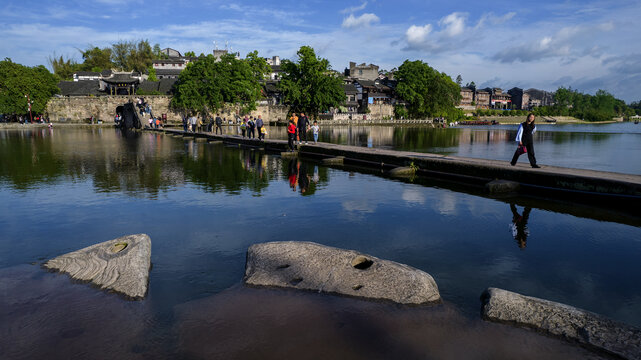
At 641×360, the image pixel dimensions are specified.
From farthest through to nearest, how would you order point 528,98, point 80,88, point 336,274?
1. point 528,98
2. point 80,88
3. point 336,274

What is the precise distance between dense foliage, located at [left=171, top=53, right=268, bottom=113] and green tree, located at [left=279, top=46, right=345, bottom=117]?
811 cm

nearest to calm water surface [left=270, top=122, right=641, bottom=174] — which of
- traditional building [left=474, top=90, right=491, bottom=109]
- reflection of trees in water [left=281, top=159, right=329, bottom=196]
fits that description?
reflection of trees in water [left=281, top=159, right=329, bottom=196]

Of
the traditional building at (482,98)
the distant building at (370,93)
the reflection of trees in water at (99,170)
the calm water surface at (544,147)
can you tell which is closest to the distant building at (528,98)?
the traditional building at (482,98)

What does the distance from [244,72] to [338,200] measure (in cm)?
7193

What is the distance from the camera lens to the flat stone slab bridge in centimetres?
1123

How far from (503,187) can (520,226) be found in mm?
4241

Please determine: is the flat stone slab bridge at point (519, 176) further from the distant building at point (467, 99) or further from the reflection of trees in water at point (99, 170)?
the distant building at point (467, 99)

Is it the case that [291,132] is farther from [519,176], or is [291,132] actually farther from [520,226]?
[520,226]

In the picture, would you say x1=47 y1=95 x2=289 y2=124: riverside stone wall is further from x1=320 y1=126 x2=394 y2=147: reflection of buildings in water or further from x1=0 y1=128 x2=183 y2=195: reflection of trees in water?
x1=0 y1=128 x2=183 y2=195: reflection of trees in water

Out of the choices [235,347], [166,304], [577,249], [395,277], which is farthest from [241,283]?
[577,249]

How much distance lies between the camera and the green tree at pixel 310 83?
77.2 meters

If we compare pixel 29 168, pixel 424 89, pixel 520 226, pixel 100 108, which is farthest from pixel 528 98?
pixel 29 168

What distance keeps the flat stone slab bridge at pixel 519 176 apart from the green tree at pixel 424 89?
8268cm

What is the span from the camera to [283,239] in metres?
8.00
